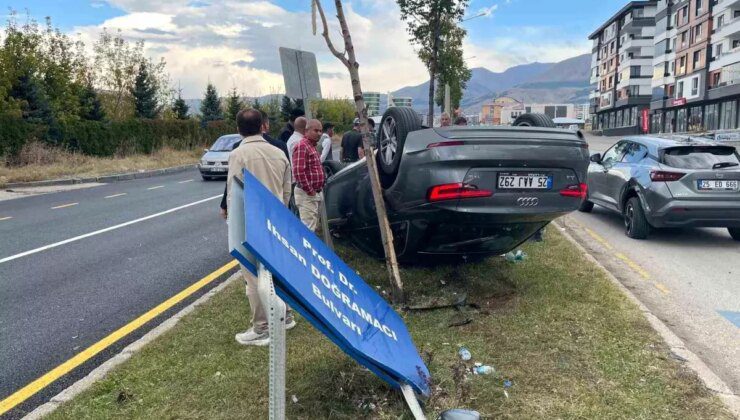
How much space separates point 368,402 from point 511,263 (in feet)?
12.0

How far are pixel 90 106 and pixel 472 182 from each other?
3072cm

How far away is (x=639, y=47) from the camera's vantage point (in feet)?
262

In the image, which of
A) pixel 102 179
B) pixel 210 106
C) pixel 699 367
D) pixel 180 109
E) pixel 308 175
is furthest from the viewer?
pixel 210 106

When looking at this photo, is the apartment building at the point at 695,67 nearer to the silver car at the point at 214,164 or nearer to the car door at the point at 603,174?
the silver car at the point at 214,164

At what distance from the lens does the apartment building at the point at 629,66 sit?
7900 cm

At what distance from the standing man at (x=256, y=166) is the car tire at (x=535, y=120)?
280 centimetres

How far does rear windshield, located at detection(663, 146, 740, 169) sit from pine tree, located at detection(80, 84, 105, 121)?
29152mm

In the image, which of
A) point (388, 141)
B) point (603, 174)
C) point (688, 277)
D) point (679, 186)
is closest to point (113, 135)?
point (603, 174)

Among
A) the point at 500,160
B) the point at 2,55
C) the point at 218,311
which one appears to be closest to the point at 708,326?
the point at 500,160

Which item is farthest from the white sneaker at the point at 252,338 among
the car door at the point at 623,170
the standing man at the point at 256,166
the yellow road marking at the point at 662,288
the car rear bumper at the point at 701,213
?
the car door at the point at 623,170

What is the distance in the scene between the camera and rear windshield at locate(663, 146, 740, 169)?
8375mm

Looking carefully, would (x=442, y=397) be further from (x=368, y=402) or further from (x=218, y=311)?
(x=218, y=311)

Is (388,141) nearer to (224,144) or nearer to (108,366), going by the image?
(108,366)

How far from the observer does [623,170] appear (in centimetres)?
960
